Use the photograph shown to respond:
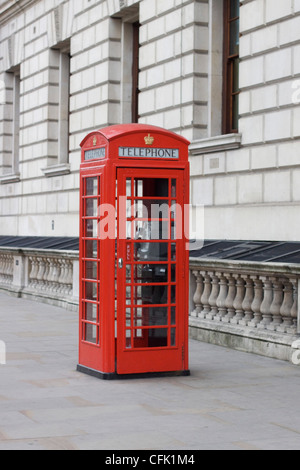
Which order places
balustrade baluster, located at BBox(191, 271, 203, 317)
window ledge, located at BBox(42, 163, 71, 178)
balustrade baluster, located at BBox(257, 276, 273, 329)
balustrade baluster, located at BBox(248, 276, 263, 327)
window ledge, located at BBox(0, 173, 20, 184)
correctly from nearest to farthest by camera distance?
balustrade baluster, located at BBox(257, 276, 273, 329) → balustrade baluster, located at BBox(248, 276, 263, 327) → balustrade baluster, located at BBox(191, 271, 203, 317) → window ledge, located at BBox(42, 163, 71, 178) → window ledge, located at BBox(0, 173, 20, 184)

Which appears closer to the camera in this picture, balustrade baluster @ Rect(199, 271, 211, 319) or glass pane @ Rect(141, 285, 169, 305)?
glass pane @ Rect(141, 285, 169, 305)

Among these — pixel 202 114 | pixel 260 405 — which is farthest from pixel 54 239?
pixel 260 405

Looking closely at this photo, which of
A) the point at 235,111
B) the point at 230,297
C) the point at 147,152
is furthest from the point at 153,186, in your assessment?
the point at 235,111

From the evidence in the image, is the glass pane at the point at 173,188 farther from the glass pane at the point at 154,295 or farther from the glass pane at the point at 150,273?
the glass pane at the point at 154,295

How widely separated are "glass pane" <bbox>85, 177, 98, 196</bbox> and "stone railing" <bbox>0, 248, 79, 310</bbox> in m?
6.23

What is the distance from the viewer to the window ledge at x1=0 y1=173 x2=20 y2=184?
25.8 meters

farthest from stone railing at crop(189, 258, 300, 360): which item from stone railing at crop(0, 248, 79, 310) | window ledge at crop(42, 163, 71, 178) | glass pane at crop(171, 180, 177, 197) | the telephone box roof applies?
window ledge at crop(42, 163, 71, 178)

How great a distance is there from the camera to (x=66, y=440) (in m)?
6.56

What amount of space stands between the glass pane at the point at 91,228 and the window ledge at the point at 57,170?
1236 cm

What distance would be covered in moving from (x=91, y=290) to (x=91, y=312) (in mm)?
229

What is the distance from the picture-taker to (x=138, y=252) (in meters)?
9.36

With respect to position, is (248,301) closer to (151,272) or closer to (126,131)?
(151,272)

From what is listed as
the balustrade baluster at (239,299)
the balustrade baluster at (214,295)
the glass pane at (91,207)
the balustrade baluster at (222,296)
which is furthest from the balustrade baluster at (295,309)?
the glass pane at (91,207)

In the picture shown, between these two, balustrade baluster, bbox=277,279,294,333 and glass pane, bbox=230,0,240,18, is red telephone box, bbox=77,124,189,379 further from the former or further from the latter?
glass pane, bbox=230,0,240,18
